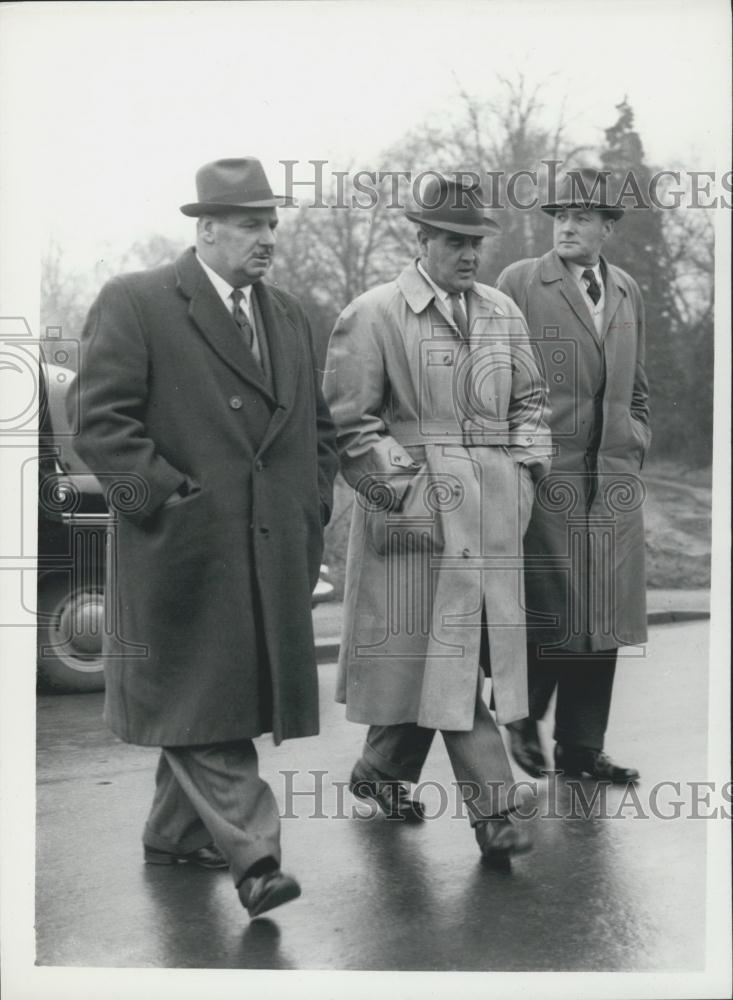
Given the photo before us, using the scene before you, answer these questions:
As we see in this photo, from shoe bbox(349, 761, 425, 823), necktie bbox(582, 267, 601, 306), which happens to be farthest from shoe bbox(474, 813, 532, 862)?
necktie bbox(582, 267, 601, 306)

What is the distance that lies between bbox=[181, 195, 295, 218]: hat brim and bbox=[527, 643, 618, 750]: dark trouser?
237 cm

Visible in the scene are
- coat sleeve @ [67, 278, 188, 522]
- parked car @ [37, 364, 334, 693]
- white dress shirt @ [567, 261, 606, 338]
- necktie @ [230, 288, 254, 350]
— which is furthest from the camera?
white dress shirt @ [567, 261, 606, 338]

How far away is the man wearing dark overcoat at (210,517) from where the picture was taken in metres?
5.10

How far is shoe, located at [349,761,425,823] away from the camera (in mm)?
6105

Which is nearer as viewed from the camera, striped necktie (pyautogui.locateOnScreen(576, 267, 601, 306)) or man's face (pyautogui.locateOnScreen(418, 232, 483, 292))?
man's face (pyautogui.locateOnScreen(418, 232, 483, 292))

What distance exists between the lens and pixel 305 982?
4.86 metres

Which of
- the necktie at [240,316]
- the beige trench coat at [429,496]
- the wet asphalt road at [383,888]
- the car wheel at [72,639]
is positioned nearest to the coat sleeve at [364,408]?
the beige trench coat at [429,496]

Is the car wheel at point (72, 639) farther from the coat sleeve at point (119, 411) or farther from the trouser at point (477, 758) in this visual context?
the coat sleeve at point (119, 411)

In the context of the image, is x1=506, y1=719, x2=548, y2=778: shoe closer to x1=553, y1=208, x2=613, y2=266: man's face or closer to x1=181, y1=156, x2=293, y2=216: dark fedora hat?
x1=553, y1=208, x2=613, y2=266: man's face

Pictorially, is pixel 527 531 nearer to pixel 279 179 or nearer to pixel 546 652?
pixel 546 652

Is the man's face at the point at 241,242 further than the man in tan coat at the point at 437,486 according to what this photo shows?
No

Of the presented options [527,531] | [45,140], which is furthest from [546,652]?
[45,140]

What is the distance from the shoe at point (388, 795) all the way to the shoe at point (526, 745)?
74 centimetres

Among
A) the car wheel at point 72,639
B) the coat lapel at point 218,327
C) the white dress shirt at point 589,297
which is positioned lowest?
the car wheel at point 72,639
